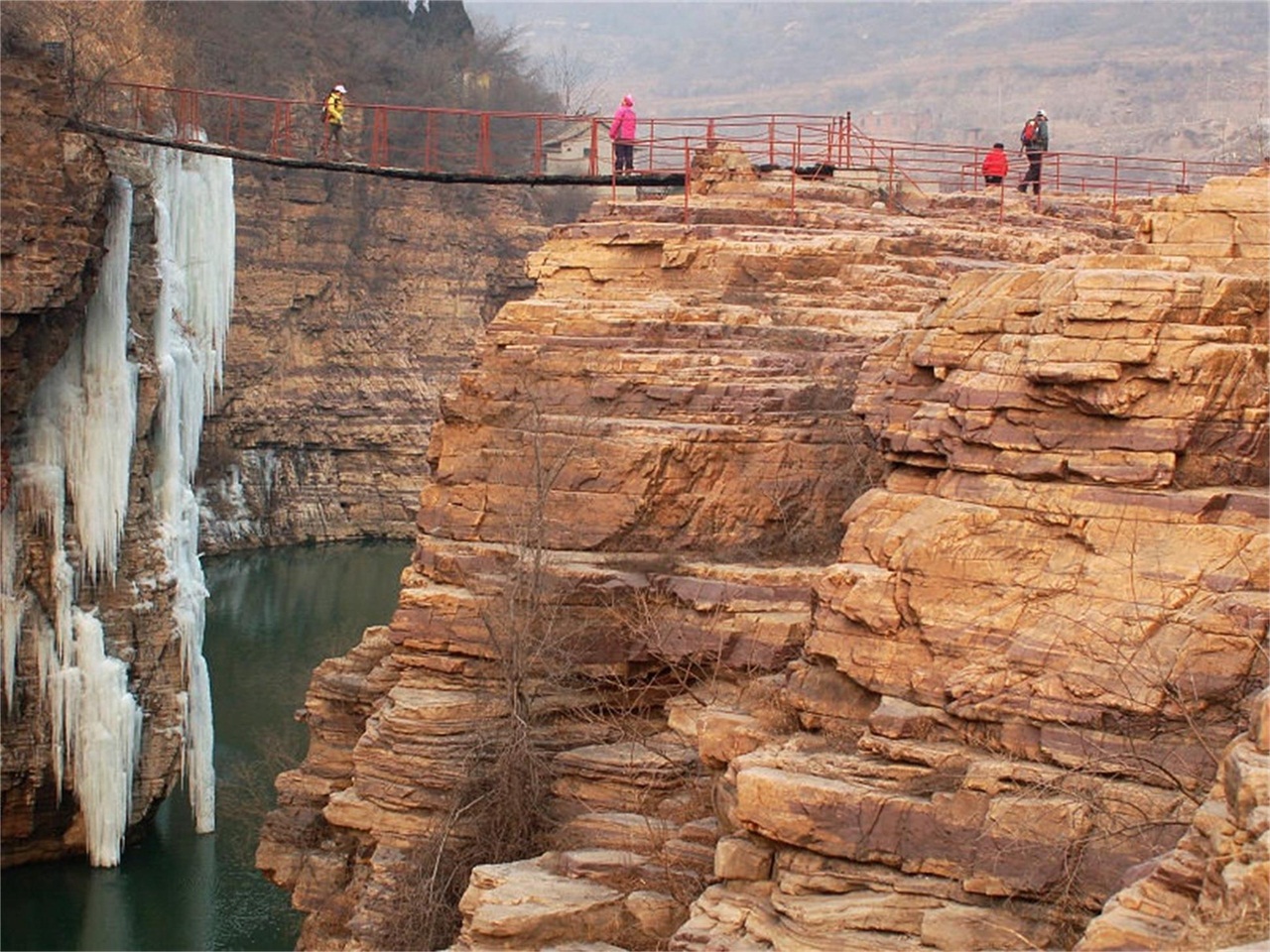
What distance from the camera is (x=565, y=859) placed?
1852 centimetres

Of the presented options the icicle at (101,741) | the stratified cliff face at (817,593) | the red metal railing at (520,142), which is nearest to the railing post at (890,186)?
the red metal railing at (520,142)

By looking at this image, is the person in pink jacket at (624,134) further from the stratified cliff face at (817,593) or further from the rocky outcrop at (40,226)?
the rocky outcrop at (40,226)

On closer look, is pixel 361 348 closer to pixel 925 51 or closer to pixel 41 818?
pixel 41 818

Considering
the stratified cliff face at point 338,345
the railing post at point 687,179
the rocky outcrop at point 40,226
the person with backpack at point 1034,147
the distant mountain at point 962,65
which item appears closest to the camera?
the railing post at point 687,179

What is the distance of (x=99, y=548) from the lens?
30547mm

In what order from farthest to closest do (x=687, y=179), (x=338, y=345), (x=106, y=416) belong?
(x=338, y=345)
(x=106, y=416)
(x=687, y=179)

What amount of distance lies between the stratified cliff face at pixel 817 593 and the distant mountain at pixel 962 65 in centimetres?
3919

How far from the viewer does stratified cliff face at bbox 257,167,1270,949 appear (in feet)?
49.7

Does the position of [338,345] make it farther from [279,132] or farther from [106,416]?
[106,416]

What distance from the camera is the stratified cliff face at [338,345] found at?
186ft

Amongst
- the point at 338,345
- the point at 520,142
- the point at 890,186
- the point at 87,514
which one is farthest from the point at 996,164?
the point at 520,142

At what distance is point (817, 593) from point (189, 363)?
61.2ft

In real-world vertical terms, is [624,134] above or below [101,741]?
above

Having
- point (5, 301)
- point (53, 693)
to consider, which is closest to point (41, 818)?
point (53, 693)
